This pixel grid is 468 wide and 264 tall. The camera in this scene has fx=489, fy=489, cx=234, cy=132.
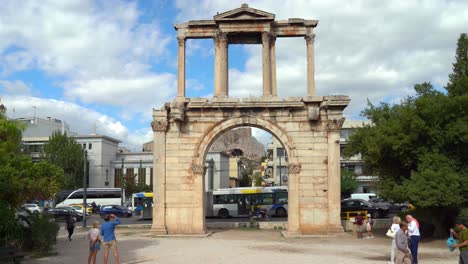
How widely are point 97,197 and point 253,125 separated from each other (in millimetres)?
34679

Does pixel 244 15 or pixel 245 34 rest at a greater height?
pixel 244 15

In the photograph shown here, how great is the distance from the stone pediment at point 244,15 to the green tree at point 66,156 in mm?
44955

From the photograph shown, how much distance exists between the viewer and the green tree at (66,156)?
62844mm

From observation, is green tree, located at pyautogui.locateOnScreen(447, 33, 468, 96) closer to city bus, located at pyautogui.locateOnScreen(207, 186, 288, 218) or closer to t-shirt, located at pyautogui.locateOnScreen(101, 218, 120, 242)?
t-shirt, located at pyautogui.locateOnScreen(101, 218, 120, 242)

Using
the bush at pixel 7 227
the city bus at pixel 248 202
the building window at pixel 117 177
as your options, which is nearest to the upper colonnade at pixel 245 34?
the bush at pixel 7 227

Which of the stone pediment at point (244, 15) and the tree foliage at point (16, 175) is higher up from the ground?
the stone pediment at point (244, 15)

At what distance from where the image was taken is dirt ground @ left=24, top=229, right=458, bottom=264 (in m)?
15.7

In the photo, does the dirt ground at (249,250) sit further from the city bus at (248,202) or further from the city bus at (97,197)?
the city bus at (97,197)

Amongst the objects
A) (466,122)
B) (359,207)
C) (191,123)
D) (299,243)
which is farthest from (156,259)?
(359,207)

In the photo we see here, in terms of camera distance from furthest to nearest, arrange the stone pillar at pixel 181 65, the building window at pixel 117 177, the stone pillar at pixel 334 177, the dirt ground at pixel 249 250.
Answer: the building window at pixel 117 177 → the stone pillar at pixel 181 65 → the stone pillar at pixel 334 177 → the dirt ground at pixel 249 250

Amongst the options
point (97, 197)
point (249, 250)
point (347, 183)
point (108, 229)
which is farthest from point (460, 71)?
point (97, 197)

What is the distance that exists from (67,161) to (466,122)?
2102 inches

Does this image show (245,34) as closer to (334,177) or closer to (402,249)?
(334,177)

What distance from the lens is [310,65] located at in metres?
24.0
